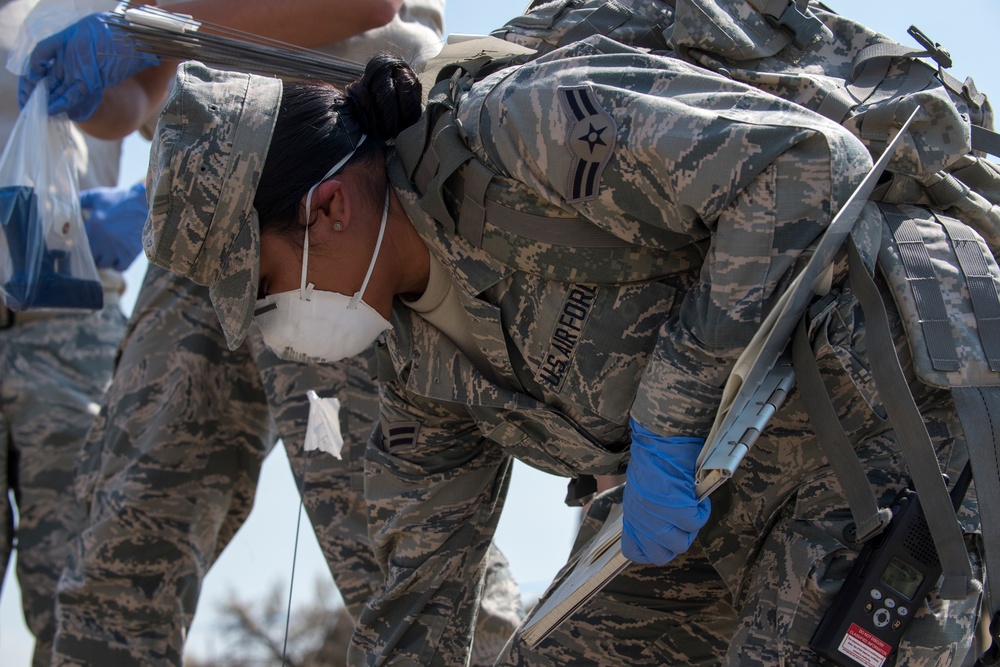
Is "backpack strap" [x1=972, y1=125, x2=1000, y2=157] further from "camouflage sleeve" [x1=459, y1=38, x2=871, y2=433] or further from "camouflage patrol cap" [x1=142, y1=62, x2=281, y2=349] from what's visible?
"camouflage patrol cap" [x1=142, y1=62, x2=281, y2=349]

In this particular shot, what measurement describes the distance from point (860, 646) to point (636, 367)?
0.64 metres

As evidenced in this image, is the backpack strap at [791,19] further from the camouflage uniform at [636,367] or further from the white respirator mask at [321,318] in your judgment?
the white respirator mask at [321,318]

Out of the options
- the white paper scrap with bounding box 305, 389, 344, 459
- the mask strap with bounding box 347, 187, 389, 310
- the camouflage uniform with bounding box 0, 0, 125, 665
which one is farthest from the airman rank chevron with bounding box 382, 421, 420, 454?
the camouflage uniform with bounding box 0, 0, 125, 665

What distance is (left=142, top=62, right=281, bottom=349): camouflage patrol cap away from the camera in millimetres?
2316

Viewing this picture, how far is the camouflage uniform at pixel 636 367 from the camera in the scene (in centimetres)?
203

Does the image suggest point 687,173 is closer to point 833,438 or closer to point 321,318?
point 833,438

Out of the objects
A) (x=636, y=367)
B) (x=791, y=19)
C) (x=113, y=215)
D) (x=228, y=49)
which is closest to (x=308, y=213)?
(x=636, y=367)

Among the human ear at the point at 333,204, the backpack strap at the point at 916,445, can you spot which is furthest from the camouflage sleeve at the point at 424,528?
the backpack strap at the point at 916,445

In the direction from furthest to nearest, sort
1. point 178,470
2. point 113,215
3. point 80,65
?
point 113,215
point 80,65
point 178,470

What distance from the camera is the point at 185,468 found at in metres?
3.78

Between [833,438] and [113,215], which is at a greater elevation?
[833,438]

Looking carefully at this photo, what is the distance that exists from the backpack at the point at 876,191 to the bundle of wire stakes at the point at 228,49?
800 millimetres

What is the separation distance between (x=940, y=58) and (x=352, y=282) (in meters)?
1.20

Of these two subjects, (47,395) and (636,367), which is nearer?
(636,367)
